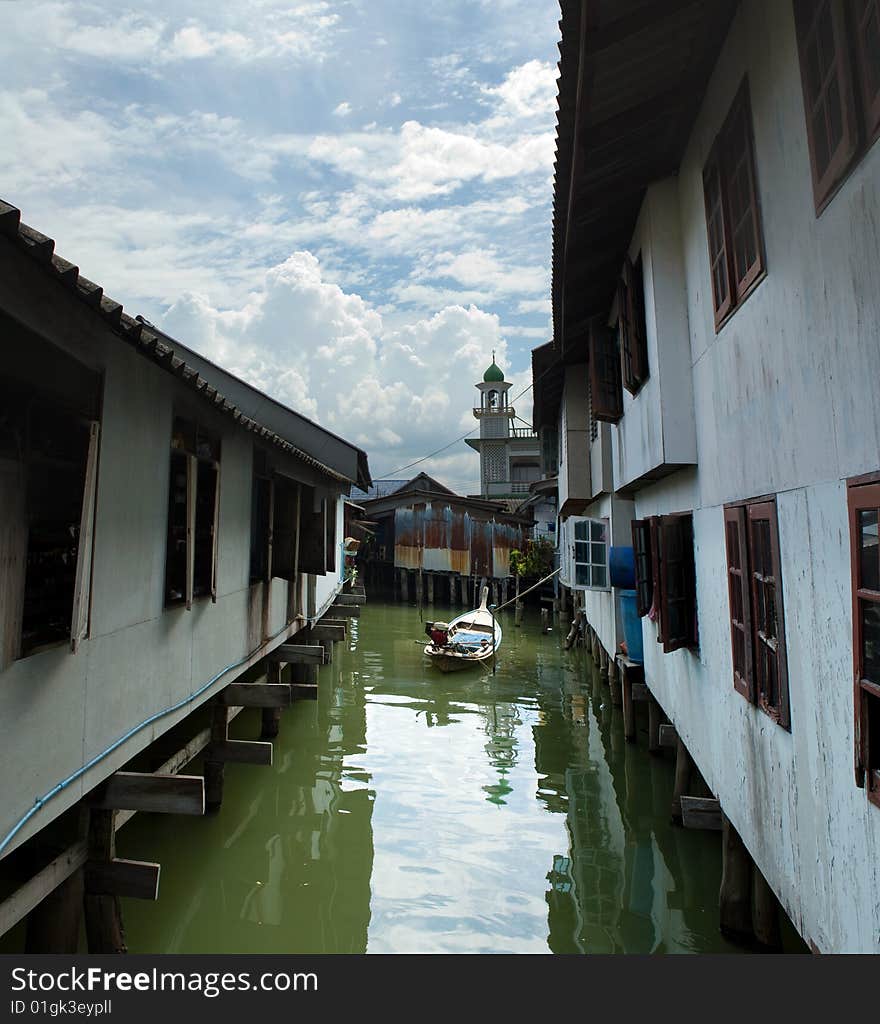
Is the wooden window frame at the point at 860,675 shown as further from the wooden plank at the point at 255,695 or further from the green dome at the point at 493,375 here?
the green dome at the point at 493,375

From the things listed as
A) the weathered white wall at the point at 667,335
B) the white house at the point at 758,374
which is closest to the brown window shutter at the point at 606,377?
the white house at the point at 758,374

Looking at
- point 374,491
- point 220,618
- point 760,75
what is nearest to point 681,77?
point 760,75

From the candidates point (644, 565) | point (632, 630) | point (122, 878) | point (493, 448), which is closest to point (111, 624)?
point (122, 878)

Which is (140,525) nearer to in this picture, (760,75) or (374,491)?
(760,75)

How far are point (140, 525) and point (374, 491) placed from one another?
40.8 m

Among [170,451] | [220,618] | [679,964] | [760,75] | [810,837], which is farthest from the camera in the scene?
[220,618]

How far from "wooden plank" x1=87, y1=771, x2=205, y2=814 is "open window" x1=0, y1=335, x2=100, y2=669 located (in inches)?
62.5

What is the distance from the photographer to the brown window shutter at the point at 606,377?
9242 millimetres

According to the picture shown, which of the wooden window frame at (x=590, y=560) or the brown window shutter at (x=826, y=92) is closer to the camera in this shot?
the brown window shutter at (x=826, y=92)

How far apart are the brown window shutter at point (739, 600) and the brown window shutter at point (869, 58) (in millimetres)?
2585

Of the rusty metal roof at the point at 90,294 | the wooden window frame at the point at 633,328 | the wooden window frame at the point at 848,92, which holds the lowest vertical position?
the rusty metal roof at the point at 90,294

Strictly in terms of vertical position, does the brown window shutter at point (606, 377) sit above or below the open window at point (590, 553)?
above

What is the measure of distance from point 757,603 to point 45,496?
500 cm

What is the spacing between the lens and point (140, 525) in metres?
4.98
